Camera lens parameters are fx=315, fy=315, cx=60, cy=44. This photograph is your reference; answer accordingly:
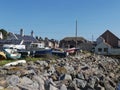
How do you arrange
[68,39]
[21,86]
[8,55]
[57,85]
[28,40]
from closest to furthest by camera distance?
[21,86], [57,85], [8,55], [28,40], [68,39]

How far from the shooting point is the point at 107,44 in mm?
76500

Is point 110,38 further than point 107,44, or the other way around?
point 110,38

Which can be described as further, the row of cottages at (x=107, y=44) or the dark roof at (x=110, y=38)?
the dark roof at (x=110, y=38)

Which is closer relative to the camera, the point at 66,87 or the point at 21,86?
the point at 21,86

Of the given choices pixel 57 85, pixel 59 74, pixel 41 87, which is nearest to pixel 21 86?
pixel 41 87

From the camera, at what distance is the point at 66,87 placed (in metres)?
17.8

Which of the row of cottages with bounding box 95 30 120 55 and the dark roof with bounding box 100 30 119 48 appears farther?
the dark roof with bounding box 100 30 119 48

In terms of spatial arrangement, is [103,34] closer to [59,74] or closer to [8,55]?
[8,55]

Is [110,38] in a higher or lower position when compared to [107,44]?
higher

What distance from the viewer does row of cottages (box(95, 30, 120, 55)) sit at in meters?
75.6

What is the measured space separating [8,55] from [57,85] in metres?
17.1

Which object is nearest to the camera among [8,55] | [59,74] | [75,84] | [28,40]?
[75,84]

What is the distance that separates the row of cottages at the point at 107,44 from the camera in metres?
75.6

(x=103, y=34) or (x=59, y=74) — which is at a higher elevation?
(x=103, y=34)
